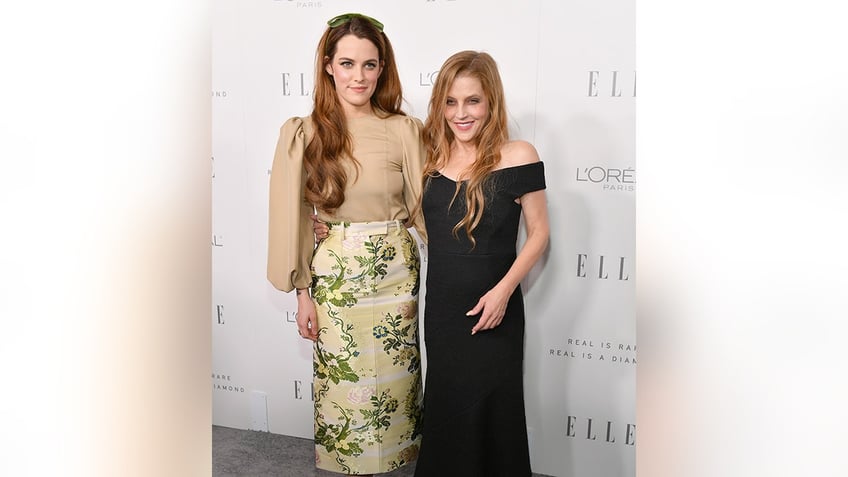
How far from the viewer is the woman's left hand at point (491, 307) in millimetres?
1106

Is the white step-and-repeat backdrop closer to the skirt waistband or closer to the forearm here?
the forearm

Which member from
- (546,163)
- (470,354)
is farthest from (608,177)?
(470,354)

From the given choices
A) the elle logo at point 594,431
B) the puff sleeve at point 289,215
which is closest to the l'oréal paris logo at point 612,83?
the puff sleeve at point 289,215

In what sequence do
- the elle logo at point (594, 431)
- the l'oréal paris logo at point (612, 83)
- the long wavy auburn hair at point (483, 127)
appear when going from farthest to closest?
the elle logo at point (594, 431)
the l'oréal paris logo at point (612, 83)
the long wavy auburn hair at point (483, 127)

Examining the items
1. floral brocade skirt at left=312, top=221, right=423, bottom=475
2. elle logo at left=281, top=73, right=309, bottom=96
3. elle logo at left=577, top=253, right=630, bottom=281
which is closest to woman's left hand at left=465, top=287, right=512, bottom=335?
floral brocade skirt at left=312, top=221, right=423, bottom=475

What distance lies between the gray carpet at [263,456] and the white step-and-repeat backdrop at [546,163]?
0.16m

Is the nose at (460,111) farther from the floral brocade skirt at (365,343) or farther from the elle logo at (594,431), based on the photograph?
the elle logo at (594,431)

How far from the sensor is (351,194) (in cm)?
113

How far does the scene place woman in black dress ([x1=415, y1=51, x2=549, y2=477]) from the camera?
110 cm

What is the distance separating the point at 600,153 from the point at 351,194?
0.52 m
